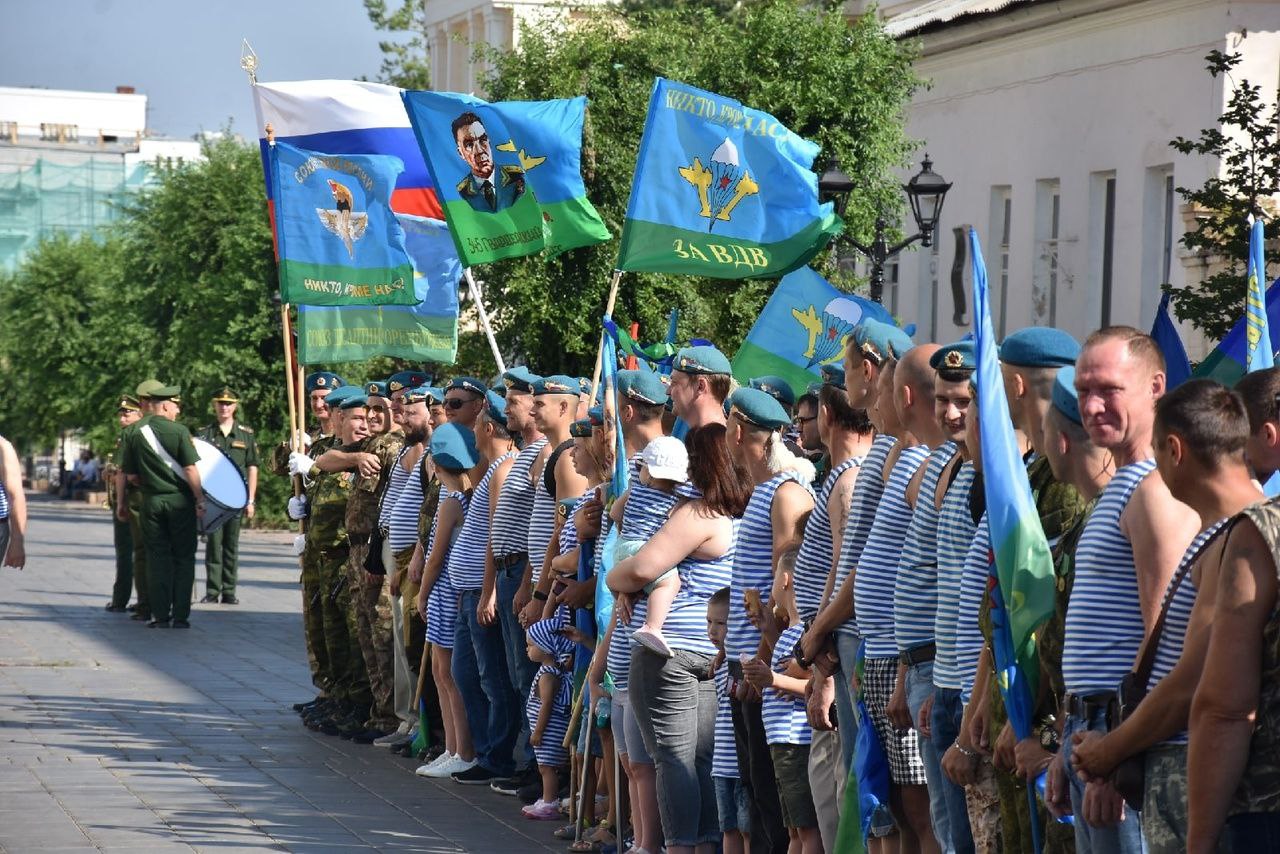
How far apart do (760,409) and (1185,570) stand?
2819 millimetres

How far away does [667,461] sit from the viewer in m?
7.82

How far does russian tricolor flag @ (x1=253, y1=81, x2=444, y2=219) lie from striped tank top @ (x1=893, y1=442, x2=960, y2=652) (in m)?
8.19

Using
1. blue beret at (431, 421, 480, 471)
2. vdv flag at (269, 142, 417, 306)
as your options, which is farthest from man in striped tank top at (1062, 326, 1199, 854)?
vdv flag at (269, 142, 417, 306)

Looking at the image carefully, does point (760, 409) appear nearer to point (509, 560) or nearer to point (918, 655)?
point (918, 655)

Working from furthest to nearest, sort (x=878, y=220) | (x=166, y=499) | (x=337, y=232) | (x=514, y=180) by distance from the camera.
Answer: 1. (x=166, y=499)
2. (x=878, y=220)
3. (x=337, y=232)
4. (x=514, y=180)

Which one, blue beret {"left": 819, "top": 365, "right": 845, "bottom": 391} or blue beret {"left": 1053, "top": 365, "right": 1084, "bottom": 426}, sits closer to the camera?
blue beret {"left": 1053, "top": 365, "right": 1084, "bottom": 426}

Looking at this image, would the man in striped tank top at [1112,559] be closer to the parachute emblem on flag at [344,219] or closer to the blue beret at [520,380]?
the blue beret at [520,380]

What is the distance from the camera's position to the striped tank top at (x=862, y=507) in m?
6.41

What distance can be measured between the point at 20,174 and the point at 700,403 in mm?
87371

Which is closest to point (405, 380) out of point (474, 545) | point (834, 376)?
point (474, 545)

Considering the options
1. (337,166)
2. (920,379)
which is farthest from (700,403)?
(337,166)

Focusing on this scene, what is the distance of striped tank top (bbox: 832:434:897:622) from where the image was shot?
6.41 meters

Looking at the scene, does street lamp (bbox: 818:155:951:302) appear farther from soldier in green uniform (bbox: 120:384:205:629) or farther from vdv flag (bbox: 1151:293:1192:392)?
vdv flag (bbox: 1151:293:1192:392)

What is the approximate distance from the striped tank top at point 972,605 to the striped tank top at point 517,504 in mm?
4830
